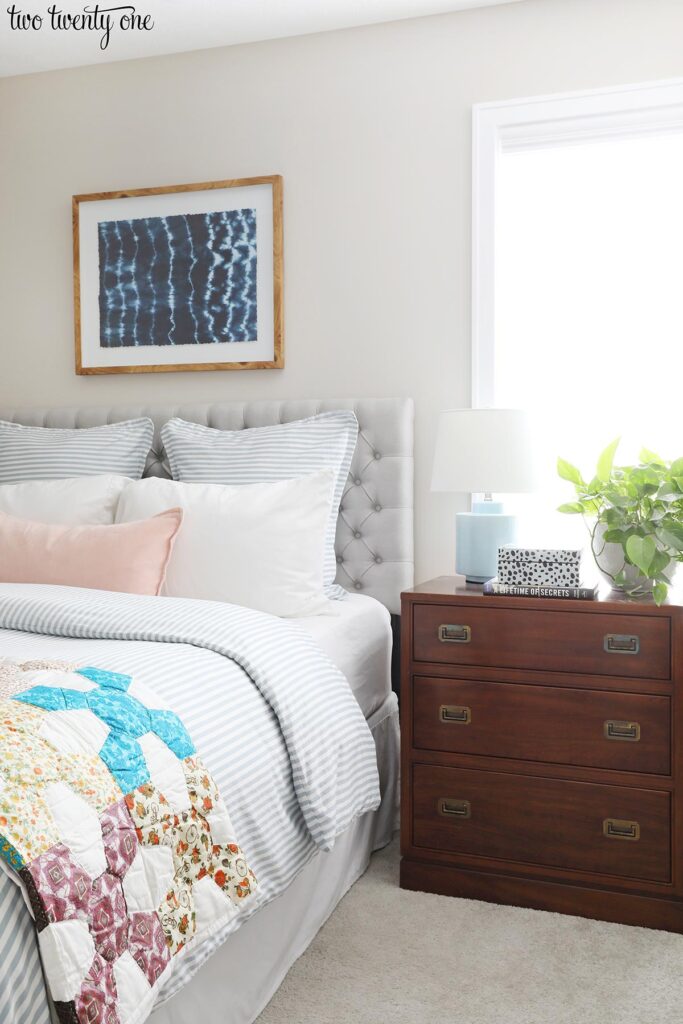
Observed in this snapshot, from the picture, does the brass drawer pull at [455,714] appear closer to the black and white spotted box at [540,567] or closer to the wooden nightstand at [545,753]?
the wooden nightstand at [545,753]

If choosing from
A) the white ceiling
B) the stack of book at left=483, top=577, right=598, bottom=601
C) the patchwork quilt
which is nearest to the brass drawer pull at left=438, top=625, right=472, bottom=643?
the stack of book at left=483, top=577, right=598, bottom=601

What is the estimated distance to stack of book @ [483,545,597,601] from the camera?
215 cm

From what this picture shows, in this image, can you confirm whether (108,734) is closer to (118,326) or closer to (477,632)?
(477,632)

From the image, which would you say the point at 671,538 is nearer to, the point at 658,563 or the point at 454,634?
the point at 658,563

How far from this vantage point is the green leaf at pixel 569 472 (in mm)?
2297

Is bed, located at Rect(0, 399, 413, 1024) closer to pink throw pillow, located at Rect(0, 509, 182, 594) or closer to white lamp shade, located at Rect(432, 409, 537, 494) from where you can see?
pink throw pillow, located at Rect(0, 509, 182, 594)

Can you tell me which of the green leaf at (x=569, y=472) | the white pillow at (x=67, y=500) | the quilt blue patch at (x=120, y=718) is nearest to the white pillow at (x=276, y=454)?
the white pillow at (x=67, y=500)

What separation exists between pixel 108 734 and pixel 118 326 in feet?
6.95

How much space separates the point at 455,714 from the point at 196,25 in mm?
2278

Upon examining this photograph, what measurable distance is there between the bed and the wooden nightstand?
0.19 metres

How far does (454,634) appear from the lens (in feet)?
7.28

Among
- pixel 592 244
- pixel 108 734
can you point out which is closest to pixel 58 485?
pixel 108 734

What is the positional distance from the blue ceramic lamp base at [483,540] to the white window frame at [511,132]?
50 cm

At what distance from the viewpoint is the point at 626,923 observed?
81.0 inches
